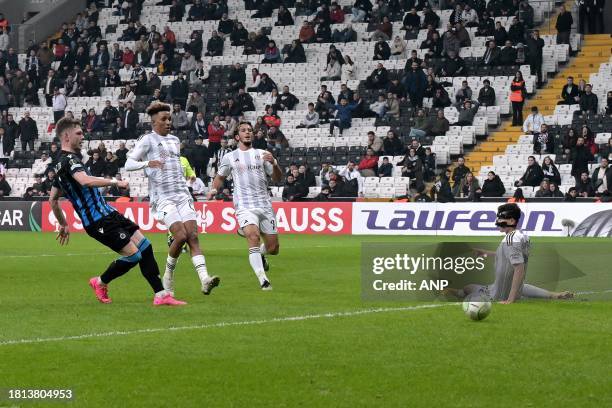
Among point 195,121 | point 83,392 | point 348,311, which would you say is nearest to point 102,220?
point 348,311

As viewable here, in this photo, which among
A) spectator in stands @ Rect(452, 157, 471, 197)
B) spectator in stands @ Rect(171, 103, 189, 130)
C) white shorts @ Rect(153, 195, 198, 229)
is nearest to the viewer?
white shorts @ Rect(153, 195, 198, 229)

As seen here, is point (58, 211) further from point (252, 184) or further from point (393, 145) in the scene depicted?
point (393, 145)

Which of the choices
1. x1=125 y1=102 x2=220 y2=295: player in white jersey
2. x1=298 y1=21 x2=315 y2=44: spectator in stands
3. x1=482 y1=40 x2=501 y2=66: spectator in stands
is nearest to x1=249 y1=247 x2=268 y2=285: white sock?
x1=125 y1=102 x2=220 y2=295: player in white jersey

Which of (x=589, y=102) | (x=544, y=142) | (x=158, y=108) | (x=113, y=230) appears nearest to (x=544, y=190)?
(x=544, y=142)

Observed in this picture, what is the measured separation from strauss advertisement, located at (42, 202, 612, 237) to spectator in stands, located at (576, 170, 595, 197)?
1599mm

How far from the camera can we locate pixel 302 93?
4369cm

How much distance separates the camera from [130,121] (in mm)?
43625

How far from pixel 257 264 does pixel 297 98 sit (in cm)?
2717

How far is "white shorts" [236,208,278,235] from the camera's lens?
1700cm

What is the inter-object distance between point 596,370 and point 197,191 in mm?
23415

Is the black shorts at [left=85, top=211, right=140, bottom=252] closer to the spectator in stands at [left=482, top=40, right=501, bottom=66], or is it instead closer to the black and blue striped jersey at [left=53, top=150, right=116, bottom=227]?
the black and blue striped jersey at [left=53, top=150, right=116, bottom=227]

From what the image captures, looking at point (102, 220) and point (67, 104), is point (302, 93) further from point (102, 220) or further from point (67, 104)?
point (102, 220)

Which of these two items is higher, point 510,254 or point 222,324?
point 510,254

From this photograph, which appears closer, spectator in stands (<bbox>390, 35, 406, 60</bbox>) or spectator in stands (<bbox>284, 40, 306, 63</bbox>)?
spectator in stands (<bbox>390, 35, 406, 60</bbox>)
